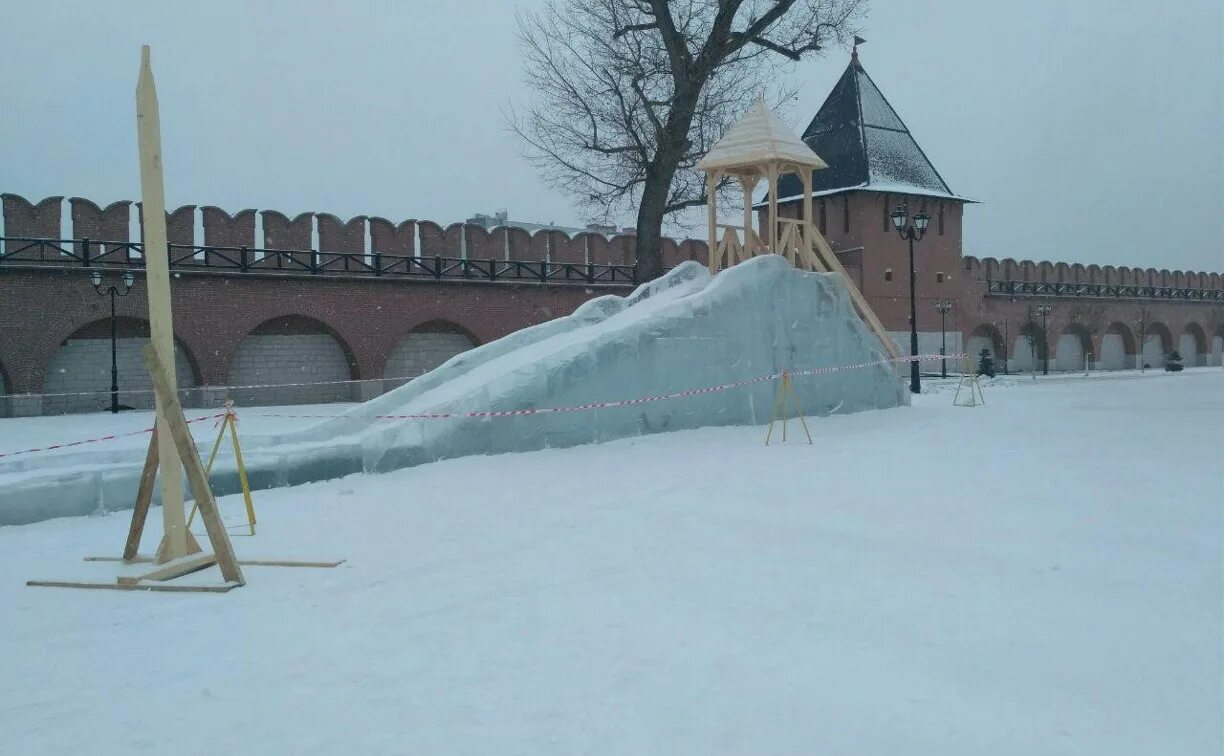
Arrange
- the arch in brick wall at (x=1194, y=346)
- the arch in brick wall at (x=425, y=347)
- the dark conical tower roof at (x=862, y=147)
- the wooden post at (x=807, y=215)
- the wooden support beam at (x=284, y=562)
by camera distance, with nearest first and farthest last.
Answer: the wooden support beam at (x=284, y=562)
the wooden post at (x=807, y=215)
the arch in brick wall at (x=425, y=347)
the dark conical tower roof at (x=862, y=147)
the arch in brick wall at (x=1194, y=346)

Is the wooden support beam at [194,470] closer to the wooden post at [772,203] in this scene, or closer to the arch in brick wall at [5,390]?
the wooden post at [772,203]

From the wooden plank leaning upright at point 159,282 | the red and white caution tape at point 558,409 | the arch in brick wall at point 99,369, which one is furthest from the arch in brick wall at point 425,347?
the wooden plank leaning upright at point 159,282

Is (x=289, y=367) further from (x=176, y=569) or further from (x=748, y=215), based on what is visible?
(x=176, y=569)

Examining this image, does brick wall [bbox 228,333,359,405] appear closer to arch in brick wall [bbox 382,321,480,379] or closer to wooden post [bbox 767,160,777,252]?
arch in brick wall [bbox 382,321,480,379]

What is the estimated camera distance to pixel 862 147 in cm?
3581

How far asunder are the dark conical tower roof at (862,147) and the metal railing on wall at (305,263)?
10.7 meters

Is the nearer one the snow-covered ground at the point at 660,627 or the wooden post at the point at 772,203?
the snow-covered ground at the point at 660,627

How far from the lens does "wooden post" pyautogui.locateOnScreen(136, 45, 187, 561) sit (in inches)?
239

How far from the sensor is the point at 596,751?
3.24 meters

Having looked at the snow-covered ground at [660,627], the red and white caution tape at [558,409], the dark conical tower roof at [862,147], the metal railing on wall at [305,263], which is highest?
the dark conical tower roof at [862,147]

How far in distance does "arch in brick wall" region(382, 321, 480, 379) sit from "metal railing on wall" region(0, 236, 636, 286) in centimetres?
174

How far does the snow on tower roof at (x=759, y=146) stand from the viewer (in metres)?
15.3

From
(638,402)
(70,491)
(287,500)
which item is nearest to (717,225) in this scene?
(638,402)

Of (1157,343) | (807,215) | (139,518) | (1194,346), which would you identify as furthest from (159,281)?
(1194,346)
